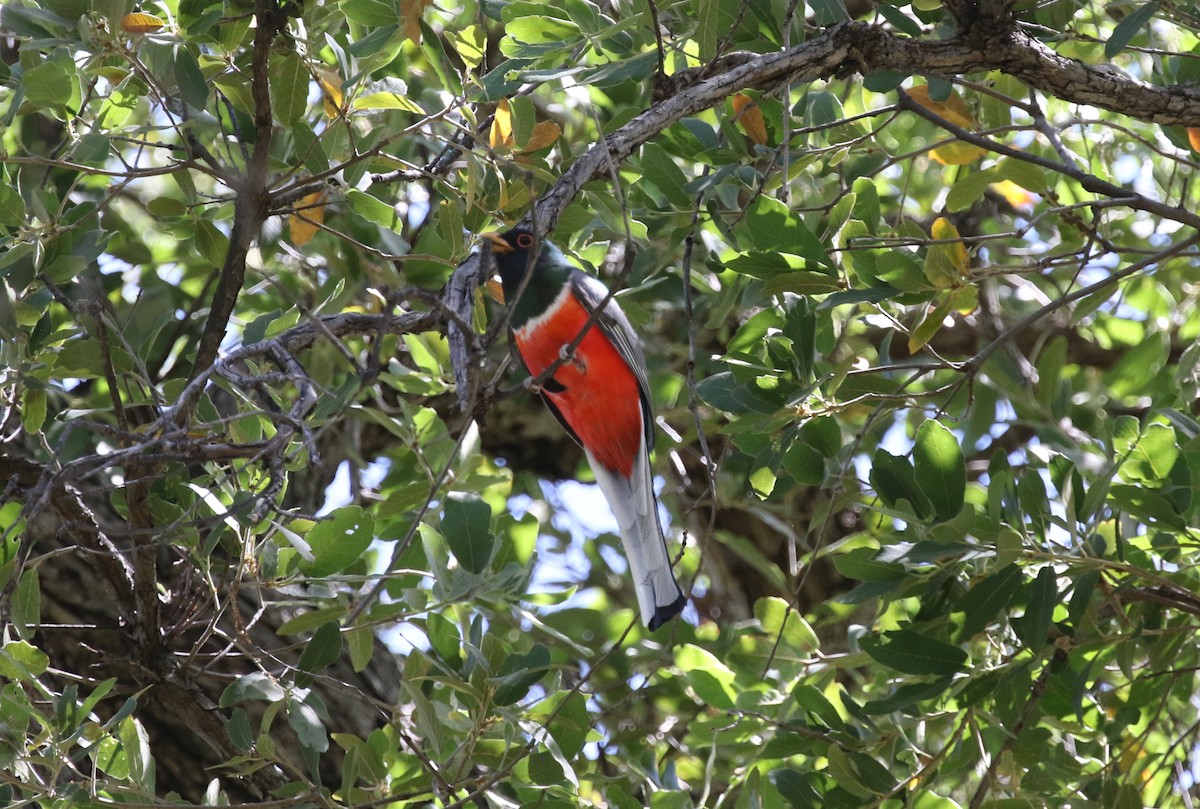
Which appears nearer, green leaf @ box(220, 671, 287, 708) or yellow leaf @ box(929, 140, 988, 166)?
green leaf @ box(220, 671, 287, 708)

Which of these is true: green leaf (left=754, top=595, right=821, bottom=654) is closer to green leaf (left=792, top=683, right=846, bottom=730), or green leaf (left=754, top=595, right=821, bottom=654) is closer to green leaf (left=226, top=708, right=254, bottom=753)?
green leaf (left=792, top=683, right=846, bottom=730)

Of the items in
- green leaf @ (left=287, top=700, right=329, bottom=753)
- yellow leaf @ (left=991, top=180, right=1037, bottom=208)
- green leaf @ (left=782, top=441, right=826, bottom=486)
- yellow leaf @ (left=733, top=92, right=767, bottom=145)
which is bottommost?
green leaf @ (left=287, top=700, right=329, bottom=753)

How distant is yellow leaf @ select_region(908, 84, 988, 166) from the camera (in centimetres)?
296

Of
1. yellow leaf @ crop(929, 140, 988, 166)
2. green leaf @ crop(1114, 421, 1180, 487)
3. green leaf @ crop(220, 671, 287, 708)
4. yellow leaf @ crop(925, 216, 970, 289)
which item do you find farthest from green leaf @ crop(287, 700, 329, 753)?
yellow leaf @ crop(929, 140, 988, 166)

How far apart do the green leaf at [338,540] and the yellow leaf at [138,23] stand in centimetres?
112

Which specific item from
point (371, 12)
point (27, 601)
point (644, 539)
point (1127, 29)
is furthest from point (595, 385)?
point (1127, 29)

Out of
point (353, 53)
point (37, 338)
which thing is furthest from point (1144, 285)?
point (37, 338)

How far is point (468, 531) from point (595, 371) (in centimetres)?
100

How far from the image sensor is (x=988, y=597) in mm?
2559

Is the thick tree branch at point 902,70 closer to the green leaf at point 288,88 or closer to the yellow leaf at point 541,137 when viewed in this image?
the yellow leaf at point 541,137

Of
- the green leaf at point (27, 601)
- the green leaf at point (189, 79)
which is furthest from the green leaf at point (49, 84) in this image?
the green leaf at point (27, 601)

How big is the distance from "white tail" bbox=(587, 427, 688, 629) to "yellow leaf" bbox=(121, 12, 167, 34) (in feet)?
5.86

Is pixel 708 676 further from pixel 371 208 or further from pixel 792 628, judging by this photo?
pixel 371 208

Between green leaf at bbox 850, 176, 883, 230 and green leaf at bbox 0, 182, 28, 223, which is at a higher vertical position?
green leaf at bbox 850, 176, 883, 230
